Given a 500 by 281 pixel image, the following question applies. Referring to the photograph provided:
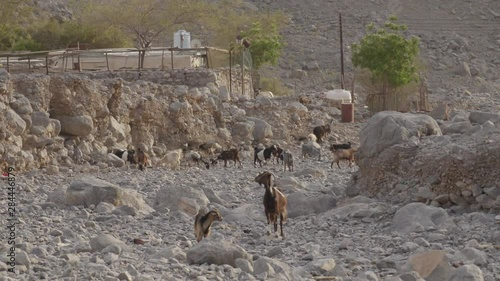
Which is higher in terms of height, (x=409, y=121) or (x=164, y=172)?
(x=409, y=121)

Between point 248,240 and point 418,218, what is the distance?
208 centimetres

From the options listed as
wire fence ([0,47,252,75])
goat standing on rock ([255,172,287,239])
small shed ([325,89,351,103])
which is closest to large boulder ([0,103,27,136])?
goat standing on rock ([255,172,287,239])

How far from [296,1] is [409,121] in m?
53.6

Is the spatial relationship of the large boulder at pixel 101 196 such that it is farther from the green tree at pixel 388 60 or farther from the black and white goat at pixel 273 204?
the green tree at pixel 388 60

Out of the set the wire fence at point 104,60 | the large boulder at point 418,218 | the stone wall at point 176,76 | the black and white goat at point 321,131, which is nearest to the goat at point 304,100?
the stone wall at point 176,76

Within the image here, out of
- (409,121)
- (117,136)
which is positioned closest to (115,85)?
(117,136)

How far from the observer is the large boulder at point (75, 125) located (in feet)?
72.4

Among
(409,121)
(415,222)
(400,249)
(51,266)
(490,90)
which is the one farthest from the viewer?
(490,90)

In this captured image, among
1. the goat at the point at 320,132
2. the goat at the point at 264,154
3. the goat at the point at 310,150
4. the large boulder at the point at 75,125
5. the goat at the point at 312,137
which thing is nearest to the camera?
the large boulder at the point at 75,125

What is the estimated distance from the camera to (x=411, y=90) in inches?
1571

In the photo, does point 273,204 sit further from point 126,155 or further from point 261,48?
point 261,48

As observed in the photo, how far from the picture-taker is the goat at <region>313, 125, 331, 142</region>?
2848 centimetres

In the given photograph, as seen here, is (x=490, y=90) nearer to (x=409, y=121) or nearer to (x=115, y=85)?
(x=115, y=85)

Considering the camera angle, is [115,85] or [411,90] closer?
[115,85]
